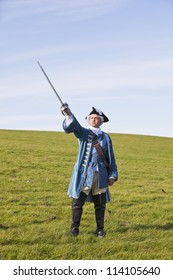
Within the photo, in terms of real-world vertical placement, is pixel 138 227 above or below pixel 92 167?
below

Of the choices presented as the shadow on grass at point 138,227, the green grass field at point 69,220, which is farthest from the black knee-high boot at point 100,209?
the shadow on grass at point 138,227

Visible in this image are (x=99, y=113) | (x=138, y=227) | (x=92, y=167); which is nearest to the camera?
(x=92, y=167)

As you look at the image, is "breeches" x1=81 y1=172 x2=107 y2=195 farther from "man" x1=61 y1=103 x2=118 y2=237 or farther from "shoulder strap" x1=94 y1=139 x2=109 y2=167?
"shoulder strap" x1=94 y1=139 x2=109 y2=167

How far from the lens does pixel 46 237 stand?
28.1 feet

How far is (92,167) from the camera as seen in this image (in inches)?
339

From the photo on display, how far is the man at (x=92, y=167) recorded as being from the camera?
8.58 metres

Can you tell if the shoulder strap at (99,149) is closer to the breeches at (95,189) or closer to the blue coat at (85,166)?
the blue coat at (85,166)

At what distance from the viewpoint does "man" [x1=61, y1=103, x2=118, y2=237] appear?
8578 mm

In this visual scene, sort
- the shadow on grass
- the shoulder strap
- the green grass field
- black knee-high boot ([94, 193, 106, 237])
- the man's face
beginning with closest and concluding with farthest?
the green grass field
the shoulder strap
the man's face
black knee-high boot ([94, 193, 106, 237])
the shadow on grass

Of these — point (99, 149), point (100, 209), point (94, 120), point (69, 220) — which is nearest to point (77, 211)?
point (100, 209)

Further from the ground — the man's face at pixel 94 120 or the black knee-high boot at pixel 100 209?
the man's face at pixel 94 120

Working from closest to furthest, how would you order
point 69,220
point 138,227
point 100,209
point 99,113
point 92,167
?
point 92,167
point 99,113
point 100,209
point 138,227
point 69,220

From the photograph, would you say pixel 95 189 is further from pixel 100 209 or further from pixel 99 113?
pixel 99 113

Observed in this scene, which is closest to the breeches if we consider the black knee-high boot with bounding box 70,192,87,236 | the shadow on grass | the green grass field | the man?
the man
